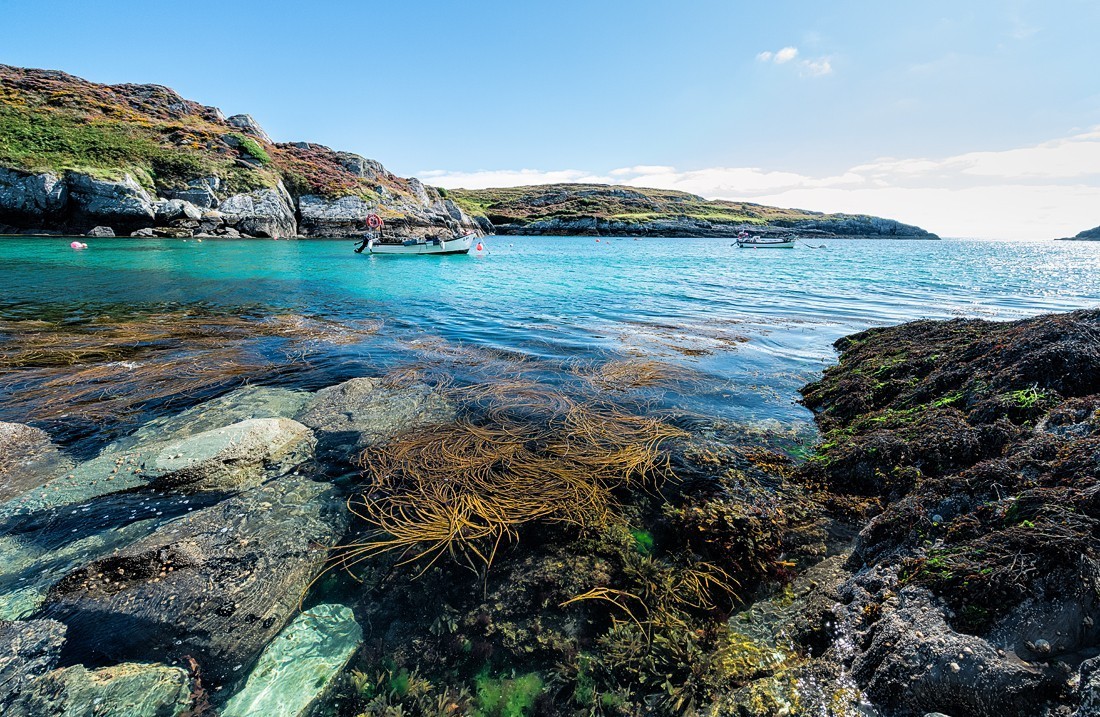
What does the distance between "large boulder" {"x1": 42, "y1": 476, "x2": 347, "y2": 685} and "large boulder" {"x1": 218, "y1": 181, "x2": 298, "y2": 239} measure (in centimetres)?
6344

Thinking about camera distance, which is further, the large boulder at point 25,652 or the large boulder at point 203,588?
the large boulder at point 203,588

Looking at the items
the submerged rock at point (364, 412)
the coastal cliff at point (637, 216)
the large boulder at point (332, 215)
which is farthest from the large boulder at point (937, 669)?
the coastal cliff at point (637, 216)

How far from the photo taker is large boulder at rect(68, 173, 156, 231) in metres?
41.3

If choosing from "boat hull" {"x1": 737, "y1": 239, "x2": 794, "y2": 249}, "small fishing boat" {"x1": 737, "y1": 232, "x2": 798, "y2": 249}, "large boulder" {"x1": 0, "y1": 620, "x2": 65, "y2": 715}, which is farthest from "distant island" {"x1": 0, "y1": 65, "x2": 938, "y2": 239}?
"large boulder" {"x1": 0, "y1": 620, "x2": 65, "y2": 715}

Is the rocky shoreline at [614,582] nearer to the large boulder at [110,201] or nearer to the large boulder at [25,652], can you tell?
the large boulder at [25,652]

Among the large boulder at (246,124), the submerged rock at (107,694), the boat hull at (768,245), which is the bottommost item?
the submerged rock at (107,694)

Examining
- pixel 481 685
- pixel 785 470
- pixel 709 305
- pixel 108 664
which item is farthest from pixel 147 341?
pixel 709 305

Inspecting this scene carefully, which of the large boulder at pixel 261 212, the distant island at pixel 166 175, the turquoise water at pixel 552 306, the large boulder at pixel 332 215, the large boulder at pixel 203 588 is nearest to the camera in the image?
the large boulder at pixel 203 588

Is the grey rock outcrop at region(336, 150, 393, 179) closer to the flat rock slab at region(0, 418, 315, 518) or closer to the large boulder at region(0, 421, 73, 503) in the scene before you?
the large boulder at region(0, 421, 73, 503)

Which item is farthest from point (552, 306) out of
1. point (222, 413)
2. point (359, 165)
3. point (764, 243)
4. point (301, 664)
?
point (359, 165)

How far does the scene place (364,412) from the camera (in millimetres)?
6102

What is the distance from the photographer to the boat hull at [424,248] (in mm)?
41656

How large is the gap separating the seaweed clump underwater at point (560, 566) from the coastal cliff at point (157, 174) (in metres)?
59.7

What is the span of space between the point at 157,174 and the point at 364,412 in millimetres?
63518
